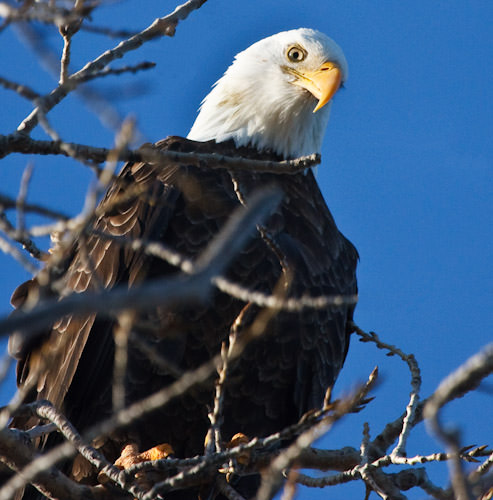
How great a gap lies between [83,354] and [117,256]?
0.46 metres

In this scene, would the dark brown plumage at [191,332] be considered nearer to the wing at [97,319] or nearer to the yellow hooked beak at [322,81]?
the wing at [97,319]

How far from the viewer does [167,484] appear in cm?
265

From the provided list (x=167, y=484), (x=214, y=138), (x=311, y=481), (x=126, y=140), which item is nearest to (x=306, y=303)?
(x=126, y=140)

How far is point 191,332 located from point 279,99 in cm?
156

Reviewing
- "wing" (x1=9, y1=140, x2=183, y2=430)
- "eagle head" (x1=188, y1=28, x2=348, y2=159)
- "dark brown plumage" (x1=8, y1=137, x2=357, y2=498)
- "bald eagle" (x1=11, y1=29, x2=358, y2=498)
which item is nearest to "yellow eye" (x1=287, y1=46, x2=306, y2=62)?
"eagle head" (x1=188, y1=28, x2=348, y2=159)

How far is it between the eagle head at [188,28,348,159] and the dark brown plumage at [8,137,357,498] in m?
0.62

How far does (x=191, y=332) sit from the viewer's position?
3836 millimetres

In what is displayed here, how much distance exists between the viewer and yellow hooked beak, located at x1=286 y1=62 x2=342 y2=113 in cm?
450

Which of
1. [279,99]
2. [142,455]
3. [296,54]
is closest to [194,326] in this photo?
[142,455]

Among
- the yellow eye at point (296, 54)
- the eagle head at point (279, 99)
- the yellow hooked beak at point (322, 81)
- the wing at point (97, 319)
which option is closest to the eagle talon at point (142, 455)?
the wing at point (97, 319)

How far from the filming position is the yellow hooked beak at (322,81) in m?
4.50

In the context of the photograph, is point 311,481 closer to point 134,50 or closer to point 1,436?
point 1,436

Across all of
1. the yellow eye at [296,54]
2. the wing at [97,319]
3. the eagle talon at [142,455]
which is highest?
the yellow eye at [296,54]

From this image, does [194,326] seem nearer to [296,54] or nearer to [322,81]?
[322,81]
